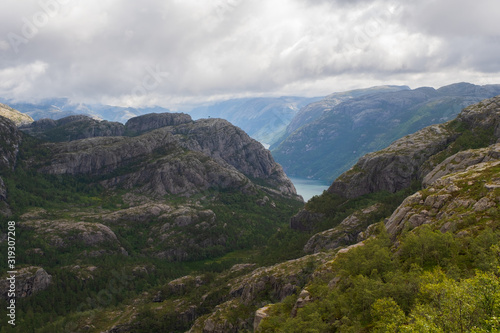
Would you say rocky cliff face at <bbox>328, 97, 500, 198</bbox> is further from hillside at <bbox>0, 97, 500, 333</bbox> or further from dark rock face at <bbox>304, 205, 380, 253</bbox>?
dark rock face at <bbox>304, 205, 380, 253</bbox>

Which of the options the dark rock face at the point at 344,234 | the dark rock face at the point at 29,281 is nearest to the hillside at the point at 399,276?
the dark rock face at the point at 344,234

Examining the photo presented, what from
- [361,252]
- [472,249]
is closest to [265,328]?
[361,252]

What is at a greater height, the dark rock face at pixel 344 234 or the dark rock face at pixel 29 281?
the dark rock face at pixel 344 234

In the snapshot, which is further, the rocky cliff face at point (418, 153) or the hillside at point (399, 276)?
the rocky cliff face at point (418, 153)

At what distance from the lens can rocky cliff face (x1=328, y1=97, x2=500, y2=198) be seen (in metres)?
163

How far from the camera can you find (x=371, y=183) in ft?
628

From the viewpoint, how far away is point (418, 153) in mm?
181000

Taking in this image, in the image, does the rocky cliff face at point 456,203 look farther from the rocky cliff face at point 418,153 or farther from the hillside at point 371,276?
the rocky cliff face at point 418,153

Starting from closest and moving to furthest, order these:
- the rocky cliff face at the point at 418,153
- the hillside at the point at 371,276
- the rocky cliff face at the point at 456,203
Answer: the hillside at the point at 371,276 → the rocky cliff face at the point at 456,203 → the rocky cliff face at the point at 418,153

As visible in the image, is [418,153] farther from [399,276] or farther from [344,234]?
[399,276]

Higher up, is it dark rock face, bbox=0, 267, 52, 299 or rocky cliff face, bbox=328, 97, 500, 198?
rocky cliff face, bbox=328, 97, 500, 198

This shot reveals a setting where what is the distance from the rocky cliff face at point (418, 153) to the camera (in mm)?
163250

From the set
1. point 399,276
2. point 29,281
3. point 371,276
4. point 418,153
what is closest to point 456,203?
point 371,276

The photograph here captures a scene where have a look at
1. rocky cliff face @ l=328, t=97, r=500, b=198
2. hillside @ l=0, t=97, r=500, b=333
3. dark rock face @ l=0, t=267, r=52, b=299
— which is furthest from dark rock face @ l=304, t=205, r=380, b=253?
dark rock face @ l=0, t=267, r=52, b=299
